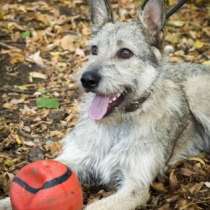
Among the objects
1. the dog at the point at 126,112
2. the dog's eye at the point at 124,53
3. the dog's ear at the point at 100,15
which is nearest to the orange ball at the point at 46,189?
the dog at the point at 126,112

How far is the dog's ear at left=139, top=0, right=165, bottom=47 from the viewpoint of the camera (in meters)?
6.08

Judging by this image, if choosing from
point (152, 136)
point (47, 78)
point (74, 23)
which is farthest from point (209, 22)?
point (152, 136)

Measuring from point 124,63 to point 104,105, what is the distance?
453mm

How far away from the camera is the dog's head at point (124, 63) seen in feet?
19.1

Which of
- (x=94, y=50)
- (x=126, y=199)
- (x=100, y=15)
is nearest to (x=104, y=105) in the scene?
(x=94, y=50)

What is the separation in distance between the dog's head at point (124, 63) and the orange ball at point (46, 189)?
3.06 feet

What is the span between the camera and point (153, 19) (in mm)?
6133

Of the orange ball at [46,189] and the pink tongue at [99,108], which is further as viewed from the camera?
the pink tongue at [99,108]

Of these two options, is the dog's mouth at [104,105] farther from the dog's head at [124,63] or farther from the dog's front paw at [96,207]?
the dog's front paw at [96,207]

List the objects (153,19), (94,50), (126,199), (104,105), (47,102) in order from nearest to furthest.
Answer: (126,199) < (104,105) < (153,19) < (94,50) < (47,102)

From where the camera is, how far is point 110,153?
20.8 ft

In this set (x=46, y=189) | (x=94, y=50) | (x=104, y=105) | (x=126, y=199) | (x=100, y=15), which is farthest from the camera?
(x=100, y=15)

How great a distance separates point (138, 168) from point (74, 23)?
515cm

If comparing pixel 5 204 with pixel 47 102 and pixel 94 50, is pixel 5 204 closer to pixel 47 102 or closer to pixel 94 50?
pixel 94 50
